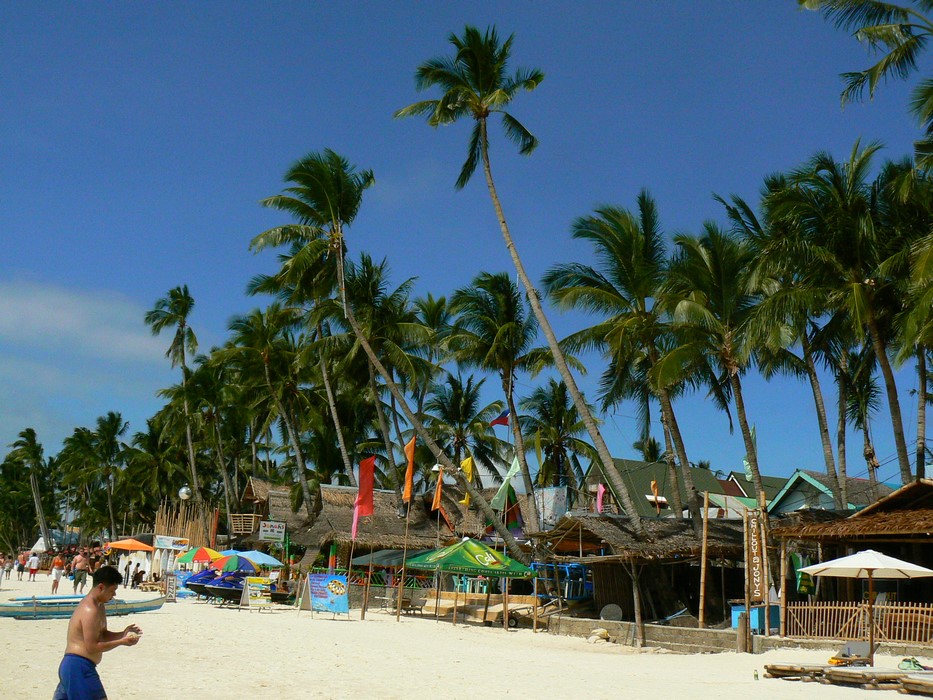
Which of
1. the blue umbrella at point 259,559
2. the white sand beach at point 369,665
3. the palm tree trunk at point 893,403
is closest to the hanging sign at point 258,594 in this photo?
the blue umbrella at point 259,559

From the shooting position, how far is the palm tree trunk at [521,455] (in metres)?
25.5

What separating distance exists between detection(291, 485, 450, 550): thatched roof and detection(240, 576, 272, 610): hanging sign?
152 inches

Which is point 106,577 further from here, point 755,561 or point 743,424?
point 743,424

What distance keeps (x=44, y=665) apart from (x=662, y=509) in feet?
91.9

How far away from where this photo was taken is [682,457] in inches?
852

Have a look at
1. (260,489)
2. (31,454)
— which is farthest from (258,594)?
(31,454)

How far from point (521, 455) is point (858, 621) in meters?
12.7

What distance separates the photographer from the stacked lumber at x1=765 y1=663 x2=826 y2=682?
11.3 m

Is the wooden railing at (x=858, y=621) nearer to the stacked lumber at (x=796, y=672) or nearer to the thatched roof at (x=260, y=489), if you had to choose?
the stacked lumber at (x=796, y=672)

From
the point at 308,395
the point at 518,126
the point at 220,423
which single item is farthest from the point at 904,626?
the point at 220,423

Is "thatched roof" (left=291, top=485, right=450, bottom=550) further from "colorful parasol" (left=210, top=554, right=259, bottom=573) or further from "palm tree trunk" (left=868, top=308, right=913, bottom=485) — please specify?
"palm tree trunk" (left=868, top=308, right=913, bottom=485)

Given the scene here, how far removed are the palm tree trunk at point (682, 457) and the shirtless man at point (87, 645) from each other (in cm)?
1719

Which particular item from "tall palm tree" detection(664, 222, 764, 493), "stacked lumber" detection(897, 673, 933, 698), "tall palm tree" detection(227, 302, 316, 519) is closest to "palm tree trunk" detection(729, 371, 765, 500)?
"tall palm tree" detection(664, 222, 764, 493)

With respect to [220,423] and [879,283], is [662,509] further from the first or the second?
[220,423]
